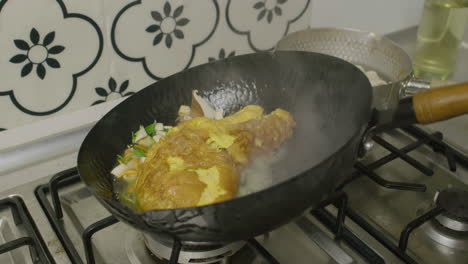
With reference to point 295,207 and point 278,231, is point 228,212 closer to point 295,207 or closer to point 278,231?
point 295,207

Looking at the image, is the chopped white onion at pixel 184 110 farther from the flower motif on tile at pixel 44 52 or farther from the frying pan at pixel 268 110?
the flower motif on tile at pixel 44 52

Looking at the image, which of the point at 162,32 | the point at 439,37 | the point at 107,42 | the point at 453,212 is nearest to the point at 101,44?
the point at 107,42

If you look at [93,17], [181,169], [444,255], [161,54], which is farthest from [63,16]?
[444,255]

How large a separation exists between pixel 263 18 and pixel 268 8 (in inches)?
0.9

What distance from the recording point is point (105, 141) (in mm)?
A: 738

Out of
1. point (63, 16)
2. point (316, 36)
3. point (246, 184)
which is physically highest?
point (63, 16)

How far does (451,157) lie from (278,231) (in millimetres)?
370

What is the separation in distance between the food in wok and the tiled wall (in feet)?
0.44

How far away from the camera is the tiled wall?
0.76 meters

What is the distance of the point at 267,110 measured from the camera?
2.91 ft

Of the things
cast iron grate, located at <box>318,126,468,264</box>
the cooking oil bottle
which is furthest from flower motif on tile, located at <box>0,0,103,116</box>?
the cooking oil bottle

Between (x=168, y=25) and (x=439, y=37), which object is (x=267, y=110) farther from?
(x=439, y=37)

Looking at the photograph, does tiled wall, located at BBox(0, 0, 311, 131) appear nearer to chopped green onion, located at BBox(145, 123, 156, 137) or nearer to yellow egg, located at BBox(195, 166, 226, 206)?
chopped green onion, located at BBox(145, 123, 156, 137)

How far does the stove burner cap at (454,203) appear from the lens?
75 centimetres
